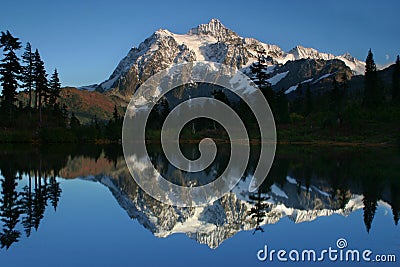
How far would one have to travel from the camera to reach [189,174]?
1872 cm

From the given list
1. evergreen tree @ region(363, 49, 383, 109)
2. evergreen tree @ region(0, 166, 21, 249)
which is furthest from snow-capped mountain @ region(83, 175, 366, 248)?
evergreen tree @ region(363, 49, 383, 109)

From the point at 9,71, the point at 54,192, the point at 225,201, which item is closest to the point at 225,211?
the point at 225,201

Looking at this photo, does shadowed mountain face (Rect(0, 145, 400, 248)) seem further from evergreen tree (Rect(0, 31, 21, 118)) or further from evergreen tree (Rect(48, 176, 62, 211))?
evergreen tree (Rect(0, 31, 21, 118))

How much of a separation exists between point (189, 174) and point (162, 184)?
12.3 feet

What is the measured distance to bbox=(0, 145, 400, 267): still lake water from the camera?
6558 mm

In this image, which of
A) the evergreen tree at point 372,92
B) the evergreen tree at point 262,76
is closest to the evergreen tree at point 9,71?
the evergreen tree at point 262,76

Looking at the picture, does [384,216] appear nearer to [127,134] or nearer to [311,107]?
[127,134]

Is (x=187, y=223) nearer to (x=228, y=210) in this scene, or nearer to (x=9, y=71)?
(x=228, y=210)

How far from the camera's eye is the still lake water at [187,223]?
6558 mm

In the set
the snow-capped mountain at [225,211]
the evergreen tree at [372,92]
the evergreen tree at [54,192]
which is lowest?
the snow-capped mountain at [225,211]

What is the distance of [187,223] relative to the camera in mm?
8953

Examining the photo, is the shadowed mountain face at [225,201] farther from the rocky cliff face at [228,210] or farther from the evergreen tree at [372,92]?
the evergreen tree at [372,92]

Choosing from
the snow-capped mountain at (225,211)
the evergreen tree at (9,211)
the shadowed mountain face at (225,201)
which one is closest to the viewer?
the evergreen tree at (9,211)

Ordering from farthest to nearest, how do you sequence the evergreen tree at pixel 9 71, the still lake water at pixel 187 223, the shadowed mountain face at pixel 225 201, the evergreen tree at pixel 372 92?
the evergreen tree at pixel 372 92, the evergreen tree at pixel 9 71, the shadowed mountain face at pixel 225 201, the still lake water at pixel 187 223
